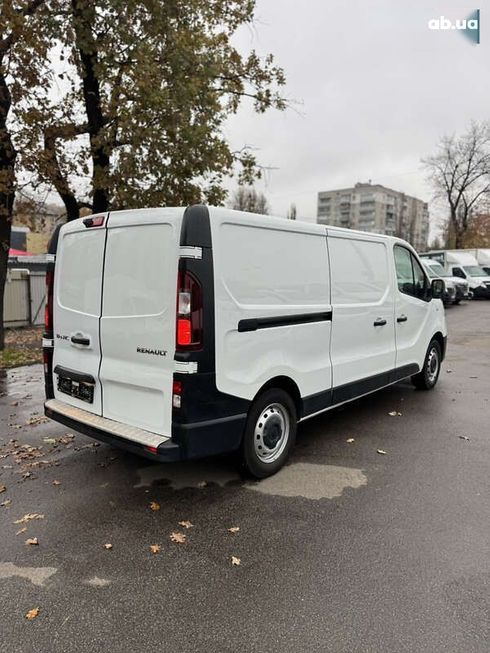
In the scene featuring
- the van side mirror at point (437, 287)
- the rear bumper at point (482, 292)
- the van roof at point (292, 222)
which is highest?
the van roof at point (292, 222)

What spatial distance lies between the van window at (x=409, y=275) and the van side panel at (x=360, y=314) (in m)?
A: 0.30

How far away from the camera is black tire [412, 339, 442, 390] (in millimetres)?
6789

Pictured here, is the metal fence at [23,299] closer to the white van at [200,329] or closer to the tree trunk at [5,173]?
the tree trunk at [5,173]

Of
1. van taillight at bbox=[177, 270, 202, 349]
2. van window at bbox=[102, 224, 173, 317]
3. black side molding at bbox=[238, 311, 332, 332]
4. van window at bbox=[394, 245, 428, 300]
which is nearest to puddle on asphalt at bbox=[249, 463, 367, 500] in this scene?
black side molding at bbox=[238, 311, 332, 332]

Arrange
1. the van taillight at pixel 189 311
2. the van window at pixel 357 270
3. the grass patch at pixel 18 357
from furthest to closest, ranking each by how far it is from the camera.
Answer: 1. the grass patch at pixel 18 357
2. the van window at pixel 357 270
3. the van taillight at pixel 189 311

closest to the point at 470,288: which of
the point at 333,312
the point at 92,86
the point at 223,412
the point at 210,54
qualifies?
the point at 210,54

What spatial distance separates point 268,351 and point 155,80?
293 inches

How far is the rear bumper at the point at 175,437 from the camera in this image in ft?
10.8

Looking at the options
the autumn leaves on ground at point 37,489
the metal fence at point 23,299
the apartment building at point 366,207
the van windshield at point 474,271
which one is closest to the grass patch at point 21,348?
the metal fence at point 23,299

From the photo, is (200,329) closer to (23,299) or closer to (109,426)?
(109,426)

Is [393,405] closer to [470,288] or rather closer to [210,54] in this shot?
[210,54]

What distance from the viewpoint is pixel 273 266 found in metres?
3.87

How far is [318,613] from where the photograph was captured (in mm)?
2463

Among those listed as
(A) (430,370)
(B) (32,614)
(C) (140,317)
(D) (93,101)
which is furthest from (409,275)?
(D) (93,101)
